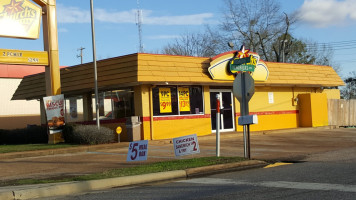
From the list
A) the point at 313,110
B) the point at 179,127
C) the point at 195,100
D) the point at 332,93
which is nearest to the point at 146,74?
the point at 179,127

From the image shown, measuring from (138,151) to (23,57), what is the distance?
321 inches

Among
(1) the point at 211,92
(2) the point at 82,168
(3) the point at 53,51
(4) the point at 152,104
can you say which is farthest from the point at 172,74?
(2) the point at 82,168

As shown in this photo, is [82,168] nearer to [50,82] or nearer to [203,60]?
[50,82]

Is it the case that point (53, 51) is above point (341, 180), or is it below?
above

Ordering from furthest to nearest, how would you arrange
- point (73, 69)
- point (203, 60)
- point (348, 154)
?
point (73, 69) < point (203, 60) < point (348, 154)

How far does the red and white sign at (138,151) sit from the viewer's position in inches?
461

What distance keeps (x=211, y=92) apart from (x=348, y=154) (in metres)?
9.47

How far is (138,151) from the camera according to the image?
11.9 metres

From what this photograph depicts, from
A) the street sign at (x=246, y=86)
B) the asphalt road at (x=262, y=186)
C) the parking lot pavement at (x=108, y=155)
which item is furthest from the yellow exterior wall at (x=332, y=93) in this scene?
the asphalt road at (x=262, y=186)

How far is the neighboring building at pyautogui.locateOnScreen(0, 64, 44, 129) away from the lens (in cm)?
3753

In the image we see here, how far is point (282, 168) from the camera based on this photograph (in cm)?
1091

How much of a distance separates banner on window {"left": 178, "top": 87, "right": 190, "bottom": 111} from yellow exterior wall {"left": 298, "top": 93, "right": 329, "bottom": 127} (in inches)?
340

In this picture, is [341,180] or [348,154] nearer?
[341,180]

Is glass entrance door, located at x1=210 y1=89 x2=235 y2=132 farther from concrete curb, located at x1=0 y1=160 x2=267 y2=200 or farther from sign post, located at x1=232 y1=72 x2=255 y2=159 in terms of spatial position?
concrete curb, located at x1=0 y1=160 x2=267 y2=200
